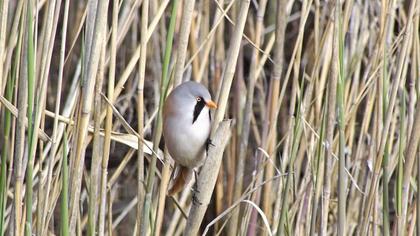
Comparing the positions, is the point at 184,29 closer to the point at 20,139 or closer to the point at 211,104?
the point at 211,104

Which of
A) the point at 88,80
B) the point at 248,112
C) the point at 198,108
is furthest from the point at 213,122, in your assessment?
the point at 248,112

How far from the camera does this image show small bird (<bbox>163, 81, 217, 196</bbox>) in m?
1.42

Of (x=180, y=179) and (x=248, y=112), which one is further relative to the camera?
(x=248, y=112)

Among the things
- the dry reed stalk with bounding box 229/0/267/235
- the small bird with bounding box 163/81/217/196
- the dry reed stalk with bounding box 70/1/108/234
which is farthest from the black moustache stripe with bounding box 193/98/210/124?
the dry reed stalk with bounding box 229/0/267/235

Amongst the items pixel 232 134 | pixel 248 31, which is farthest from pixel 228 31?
pixel 232 134

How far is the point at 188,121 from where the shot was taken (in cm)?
143

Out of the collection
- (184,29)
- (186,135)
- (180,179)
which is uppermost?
(184,29)

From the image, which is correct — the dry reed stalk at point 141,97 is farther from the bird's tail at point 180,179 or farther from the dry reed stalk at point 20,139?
the dry reed stalk at point 20,139

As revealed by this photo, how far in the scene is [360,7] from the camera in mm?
2182

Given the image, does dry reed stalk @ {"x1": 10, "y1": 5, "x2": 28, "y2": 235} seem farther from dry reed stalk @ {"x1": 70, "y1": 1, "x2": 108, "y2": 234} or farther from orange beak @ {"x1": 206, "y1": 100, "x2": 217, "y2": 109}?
orange beak @ {"x1": 206, "y1": 100, "x2": 217, "y2": 109}

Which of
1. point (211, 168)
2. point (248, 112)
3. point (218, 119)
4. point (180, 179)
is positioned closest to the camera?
point (211, 168)

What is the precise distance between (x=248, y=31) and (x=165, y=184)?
125 cm

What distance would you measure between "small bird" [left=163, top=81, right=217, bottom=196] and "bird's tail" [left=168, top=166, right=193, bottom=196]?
10 cm

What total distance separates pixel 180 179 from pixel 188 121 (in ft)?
0.66
